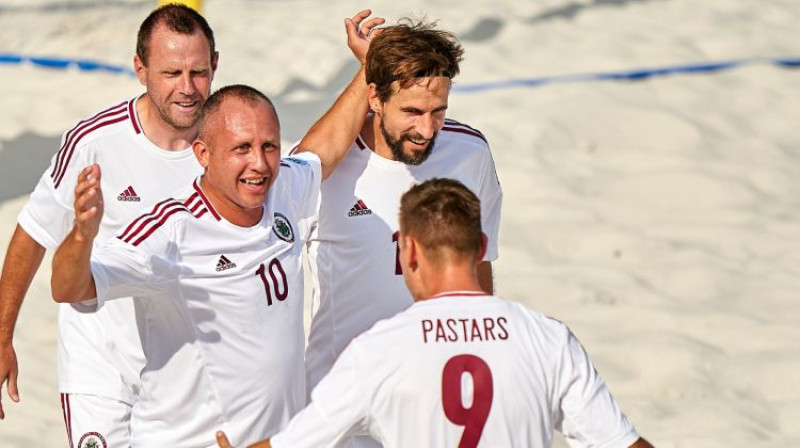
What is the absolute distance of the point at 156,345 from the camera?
4.28 metres

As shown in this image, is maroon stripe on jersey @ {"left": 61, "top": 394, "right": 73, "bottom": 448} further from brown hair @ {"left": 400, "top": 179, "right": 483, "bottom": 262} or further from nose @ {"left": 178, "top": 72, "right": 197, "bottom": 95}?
brown hair @ {"left": 400, "top": 179, "right": 483, "bottom": 262}

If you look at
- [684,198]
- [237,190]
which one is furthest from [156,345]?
[684,198]

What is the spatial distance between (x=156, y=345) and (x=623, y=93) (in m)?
6.31

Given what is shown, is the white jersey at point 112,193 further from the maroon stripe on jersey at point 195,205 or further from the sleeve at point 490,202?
the sleeve at point 490,202

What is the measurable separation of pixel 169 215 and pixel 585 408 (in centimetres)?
135

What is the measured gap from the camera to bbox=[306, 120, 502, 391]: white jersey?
15.8 ft

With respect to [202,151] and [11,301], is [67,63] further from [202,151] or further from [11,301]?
[202,151]

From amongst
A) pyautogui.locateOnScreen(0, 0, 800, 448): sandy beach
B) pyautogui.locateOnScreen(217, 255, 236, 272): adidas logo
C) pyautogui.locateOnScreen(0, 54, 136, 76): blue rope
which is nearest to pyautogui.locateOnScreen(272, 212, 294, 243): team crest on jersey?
pyautogui.locateOnScreen(217, 255, 236, 272): adidas logo

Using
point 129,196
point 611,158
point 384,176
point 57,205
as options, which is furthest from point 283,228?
point 611,158

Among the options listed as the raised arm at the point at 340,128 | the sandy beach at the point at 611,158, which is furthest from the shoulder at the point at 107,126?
the sandy beach at the point at 611,158

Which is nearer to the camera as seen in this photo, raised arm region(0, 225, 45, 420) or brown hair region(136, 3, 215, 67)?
raised arm region(0, 225, 45, 420)

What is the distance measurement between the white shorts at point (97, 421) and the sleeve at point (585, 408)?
1.87 meters

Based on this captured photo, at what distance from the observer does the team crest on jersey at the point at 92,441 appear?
491 cm

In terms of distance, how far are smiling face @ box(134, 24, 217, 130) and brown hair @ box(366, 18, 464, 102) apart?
656 millimetres
